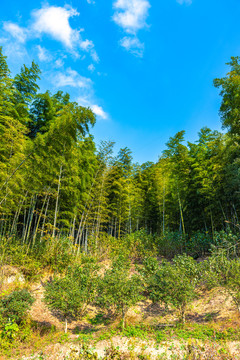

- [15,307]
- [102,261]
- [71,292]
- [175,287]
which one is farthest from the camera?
[102,261]

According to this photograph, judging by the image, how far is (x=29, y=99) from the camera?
7758 mm

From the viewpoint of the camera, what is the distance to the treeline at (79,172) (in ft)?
16.4

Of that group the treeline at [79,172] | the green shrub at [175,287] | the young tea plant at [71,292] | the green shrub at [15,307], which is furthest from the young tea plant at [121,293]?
the treeline at [79,172]

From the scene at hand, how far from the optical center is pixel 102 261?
9344 millimetres

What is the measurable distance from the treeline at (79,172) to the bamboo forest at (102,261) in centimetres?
5

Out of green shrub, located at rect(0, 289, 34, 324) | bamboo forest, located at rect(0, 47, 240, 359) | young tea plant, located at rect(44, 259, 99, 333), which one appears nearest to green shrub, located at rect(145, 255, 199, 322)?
bamboo forest, located at rect(0, 47, 240, 359)

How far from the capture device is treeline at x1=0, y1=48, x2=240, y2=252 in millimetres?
4988

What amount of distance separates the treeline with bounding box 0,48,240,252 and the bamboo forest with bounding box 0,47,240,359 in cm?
5

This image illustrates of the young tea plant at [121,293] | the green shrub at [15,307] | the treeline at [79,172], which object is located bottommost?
the green shrub at [15,307]

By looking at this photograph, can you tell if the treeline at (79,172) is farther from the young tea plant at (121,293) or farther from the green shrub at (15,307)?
the young tea plant at (121,293)

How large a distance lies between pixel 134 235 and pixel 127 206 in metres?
2.32

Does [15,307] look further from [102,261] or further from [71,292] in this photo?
[102,261]

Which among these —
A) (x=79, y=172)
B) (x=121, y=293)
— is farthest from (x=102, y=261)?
(x=121, y=293)

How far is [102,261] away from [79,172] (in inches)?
180
